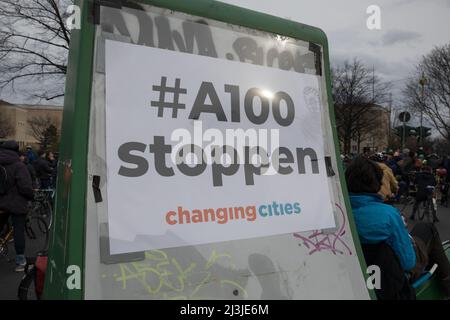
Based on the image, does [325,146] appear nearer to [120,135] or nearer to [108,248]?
[120,135]

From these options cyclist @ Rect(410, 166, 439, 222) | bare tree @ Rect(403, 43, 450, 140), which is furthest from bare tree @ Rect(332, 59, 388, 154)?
cyclist @ Rect(410, 166, 439, 222)

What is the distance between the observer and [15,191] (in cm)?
589

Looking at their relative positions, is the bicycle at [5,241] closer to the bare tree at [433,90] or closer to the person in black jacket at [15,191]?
the person in black jacket at [15,191]

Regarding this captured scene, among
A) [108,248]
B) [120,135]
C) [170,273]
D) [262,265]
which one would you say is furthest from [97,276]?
[262,265]

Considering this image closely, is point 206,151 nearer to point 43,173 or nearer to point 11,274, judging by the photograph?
point 11,274

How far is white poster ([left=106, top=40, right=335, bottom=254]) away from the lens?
5.91 feet

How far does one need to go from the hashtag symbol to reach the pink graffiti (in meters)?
0.93

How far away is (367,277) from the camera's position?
233 centimetres

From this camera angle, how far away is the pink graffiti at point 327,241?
7.16ft

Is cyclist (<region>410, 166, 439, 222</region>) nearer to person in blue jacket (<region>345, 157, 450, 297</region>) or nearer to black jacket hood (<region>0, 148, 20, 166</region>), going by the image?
person in blue jacket (<region>345, 157, 450, 297</region>)

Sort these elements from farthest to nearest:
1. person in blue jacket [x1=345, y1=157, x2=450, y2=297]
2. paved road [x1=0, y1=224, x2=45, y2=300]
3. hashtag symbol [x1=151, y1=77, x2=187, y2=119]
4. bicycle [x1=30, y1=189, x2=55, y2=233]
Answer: bicycle [x1=30, y1=189, x2=55, y2=233]
paved road [x1=0, y1=224, x2=45, y2=300]
person in blue jacket [x1=345, y1=157, x2=450, y2=297]
hashtag symbol [x1=151, y1=77, x2=187, y2=119]

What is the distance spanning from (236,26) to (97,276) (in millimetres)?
1435

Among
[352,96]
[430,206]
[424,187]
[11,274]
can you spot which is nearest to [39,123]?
[352,96]

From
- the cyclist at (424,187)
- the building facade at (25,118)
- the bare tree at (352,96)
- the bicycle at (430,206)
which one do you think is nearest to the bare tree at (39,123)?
the building facade at (25,118)
